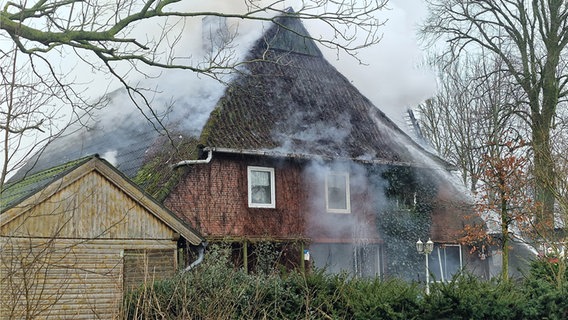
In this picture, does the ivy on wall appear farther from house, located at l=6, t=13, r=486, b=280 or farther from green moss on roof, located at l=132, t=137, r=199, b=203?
green moss on roof, located at l=132, t=137, r=199, b=203

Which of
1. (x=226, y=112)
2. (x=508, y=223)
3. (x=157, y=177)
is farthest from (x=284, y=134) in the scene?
(x=508, y=223)

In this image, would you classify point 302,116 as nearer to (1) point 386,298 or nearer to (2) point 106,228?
(2) point 106,228

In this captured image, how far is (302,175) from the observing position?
23.7 metres

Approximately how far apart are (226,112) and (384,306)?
40.4ft

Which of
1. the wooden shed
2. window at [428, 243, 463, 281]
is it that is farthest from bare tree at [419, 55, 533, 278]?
the wooden shed

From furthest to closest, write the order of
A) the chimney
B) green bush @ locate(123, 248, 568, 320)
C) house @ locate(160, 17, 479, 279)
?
the chimney < house @ locate(160, 17, 479, 279) < green bush @ locate(123, 248, 568, 320)

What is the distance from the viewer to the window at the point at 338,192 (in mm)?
24391

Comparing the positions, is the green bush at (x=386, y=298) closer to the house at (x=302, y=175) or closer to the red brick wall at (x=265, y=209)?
the house at (x=302, y=175)

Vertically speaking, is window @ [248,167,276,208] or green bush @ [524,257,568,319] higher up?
window @ [248,167,276,208]

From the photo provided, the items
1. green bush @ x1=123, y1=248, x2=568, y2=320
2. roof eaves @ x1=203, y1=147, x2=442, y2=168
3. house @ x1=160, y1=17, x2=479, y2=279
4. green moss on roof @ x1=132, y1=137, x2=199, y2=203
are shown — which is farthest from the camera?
house @ x1=160, y1=17, x2=479, y2=279

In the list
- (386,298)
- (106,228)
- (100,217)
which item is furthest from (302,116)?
(386,298)

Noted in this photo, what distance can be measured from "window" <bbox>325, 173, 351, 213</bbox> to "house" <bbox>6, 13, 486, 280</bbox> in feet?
0.11

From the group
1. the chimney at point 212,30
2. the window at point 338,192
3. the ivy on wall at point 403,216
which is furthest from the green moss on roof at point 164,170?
the ivy on wall at point 403,216

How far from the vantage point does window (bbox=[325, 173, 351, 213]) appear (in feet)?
80.0
